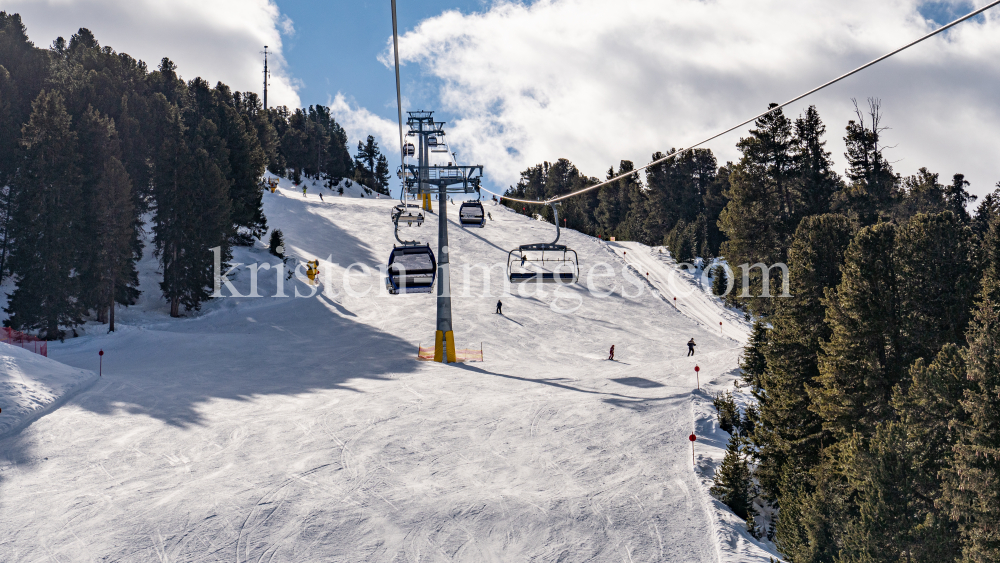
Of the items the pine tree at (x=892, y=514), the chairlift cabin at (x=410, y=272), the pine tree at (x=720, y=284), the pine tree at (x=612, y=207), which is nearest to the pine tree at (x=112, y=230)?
the chairlift cabin at (x=410, y=272)

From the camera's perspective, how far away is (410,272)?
72.8 feet

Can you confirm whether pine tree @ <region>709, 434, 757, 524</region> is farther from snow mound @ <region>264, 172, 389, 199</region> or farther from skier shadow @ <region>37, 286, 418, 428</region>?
snow mound @ <region>264, 172, 389, 199</region>

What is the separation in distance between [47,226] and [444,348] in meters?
20.9

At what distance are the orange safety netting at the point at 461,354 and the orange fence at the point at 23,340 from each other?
15.7 meters

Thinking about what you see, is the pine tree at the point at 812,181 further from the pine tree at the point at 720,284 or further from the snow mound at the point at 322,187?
the snow mound at the point at 322,187

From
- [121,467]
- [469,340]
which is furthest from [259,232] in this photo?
[121,467]

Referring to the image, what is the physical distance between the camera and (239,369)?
25.8 m

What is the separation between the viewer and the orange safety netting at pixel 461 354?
28.8 meters

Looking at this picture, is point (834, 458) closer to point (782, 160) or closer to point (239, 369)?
point (239, 369)

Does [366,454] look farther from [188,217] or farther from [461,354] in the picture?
[188,217]

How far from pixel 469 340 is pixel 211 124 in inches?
1001

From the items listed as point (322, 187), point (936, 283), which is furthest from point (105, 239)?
point (322, 187)

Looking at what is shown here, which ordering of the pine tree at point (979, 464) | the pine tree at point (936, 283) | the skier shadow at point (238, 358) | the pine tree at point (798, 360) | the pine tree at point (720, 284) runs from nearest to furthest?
the pine tree at point (979, 464) < the pine tree at point (936, 283) < the pine tree at point (798, 360) < the skier shadow at point (238, 358) < the pine tree at point (720, 284)

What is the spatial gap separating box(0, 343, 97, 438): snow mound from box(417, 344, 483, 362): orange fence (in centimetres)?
1311
